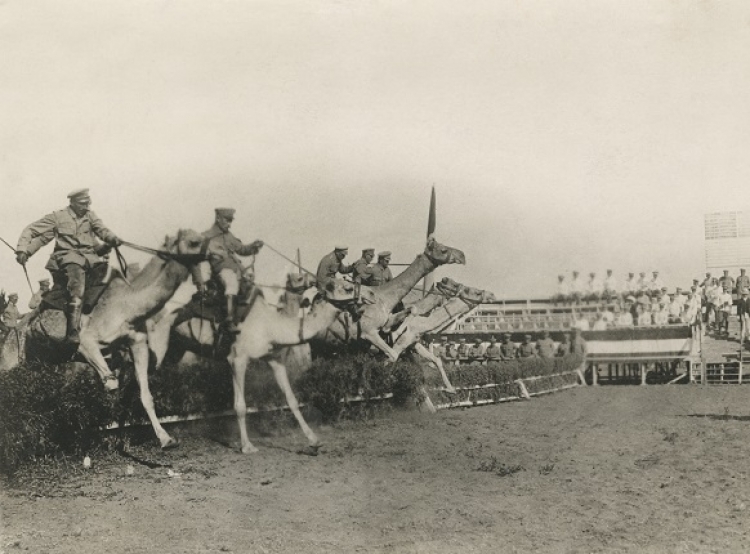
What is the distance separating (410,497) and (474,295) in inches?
412

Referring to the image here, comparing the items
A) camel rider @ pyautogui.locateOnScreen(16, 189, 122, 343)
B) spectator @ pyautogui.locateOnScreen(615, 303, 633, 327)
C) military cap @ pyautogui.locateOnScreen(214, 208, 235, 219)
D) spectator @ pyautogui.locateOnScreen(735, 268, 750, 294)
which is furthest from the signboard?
spectator @ pyautogui.locateOnScreen(615, 303, 633, 327)

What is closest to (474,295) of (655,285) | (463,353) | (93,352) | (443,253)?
(443,253)

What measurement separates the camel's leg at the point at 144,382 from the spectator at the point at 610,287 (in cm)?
1090

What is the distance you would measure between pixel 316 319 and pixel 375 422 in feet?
7.88

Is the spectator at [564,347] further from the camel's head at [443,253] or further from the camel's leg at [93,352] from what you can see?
the camel's leg at [93,352]

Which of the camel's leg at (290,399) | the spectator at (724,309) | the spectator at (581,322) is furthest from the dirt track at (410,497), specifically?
the spectator at (581,322)

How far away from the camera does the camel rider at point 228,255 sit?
31.1 ft

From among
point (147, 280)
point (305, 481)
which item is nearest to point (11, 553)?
point (305, 481)

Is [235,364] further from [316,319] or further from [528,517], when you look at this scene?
[528,517]

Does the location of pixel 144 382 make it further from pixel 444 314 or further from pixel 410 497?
pixel 444 314

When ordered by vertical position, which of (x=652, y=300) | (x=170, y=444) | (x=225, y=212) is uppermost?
(x=225, y=212)

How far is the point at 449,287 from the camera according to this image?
694 inches

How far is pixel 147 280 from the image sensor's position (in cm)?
939

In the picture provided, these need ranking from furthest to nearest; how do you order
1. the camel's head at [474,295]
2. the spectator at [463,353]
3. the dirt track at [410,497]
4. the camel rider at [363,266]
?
the spectator at [463,353], the camel's head at [474,295], the camel rider at [363,266], the dirt track at [410,497]
